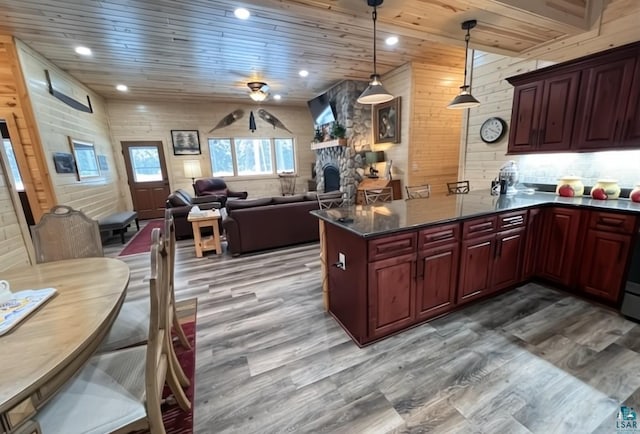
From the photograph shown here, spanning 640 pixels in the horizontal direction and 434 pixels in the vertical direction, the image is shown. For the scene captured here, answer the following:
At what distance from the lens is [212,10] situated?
3154 millimetres

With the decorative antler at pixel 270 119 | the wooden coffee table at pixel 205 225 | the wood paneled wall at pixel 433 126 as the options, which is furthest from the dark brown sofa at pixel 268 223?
the decorative antler at pixel 270 119

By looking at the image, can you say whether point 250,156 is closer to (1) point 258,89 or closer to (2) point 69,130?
(1) point 258,89

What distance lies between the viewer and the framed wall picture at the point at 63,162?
13.7 ft

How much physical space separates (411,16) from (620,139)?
2333 millimetres

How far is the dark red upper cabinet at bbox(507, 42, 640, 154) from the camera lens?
244 centimetres

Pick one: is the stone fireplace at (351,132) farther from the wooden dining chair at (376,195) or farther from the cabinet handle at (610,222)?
the cabinet handle at (610,222)

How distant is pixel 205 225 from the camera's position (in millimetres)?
4336

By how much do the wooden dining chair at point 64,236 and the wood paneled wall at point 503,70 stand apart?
491cm

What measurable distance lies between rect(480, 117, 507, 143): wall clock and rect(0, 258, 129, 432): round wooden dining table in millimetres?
4603

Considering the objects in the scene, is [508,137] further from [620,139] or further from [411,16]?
[411,16]

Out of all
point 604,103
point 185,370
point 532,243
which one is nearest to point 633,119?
point 604,103

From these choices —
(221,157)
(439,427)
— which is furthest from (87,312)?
(221,157)

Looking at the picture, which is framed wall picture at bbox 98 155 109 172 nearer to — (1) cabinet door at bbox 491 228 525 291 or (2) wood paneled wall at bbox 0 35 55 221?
(2) wood paneled wall at bbox 0 35 55 221

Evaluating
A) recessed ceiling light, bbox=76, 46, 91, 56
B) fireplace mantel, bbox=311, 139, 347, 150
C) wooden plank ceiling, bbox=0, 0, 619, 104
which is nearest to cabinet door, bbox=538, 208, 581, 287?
wooden plank ceiling, bbox=0, 0, 619, 104
